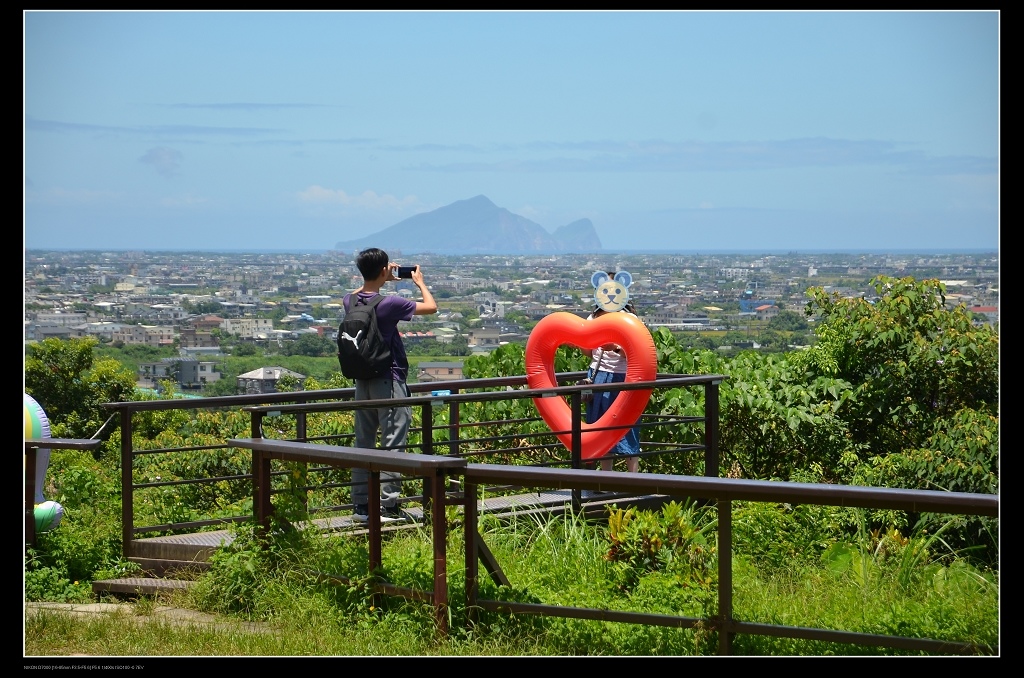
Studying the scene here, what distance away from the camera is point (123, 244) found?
72000 mm

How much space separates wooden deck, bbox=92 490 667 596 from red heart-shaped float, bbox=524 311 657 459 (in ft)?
3.84

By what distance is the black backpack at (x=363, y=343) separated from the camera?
7984 mm

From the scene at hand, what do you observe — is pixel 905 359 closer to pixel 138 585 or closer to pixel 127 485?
pixel 127 485

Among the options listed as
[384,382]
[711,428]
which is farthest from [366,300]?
[711,428]

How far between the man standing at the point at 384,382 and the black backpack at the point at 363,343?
49mm

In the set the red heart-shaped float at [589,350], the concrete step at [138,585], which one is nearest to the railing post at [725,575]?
the concrete step at [138,585]

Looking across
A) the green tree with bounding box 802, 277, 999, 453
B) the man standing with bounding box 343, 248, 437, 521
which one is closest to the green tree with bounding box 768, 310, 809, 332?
the green tree with bounding box 802, 277, 999, 453

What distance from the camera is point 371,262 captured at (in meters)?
8.09

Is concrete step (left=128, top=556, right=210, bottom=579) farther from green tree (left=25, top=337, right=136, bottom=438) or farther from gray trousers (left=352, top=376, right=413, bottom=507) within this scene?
green tree (left=25, top=337, right=136, bottom=438)

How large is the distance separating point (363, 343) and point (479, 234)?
8056 cm

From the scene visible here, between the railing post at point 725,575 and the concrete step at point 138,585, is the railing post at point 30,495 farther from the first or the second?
the railing post at point 725,575

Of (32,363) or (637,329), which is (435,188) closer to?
(32,363)

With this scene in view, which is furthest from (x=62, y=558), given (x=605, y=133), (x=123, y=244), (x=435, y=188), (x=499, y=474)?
(x=605, y=133)

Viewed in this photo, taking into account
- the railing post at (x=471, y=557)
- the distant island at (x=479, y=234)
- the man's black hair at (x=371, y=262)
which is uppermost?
the distant island at (x=479, y=234)
